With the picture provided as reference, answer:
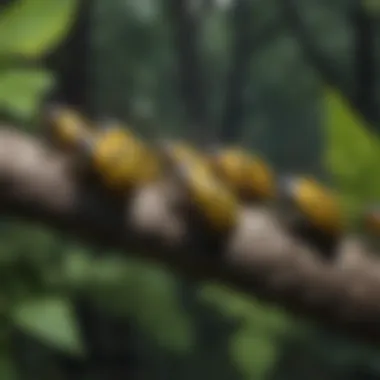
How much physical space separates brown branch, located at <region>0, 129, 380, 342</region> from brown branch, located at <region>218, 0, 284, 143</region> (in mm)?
214

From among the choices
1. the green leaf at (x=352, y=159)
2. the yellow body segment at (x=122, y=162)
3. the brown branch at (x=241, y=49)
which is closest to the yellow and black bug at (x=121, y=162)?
the yellow body segment at (x=122, y=162)

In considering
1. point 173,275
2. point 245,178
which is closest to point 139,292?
point 173,275

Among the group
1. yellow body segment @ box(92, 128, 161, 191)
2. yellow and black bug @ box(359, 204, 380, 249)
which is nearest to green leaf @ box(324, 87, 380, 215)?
yellow and black bug @ box(359, 204, 380, 249)

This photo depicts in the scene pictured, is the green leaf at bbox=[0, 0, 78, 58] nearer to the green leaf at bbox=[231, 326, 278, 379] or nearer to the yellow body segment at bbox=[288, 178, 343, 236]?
the yellow body segment at bbox=[288, 178, 343, 236]

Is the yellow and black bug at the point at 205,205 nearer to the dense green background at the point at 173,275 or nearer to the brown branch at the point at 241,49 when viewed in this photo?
the dense green background at the point at 173,275

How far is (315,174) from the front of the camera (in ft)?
2.01

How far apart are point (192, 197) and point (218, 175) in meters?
0.06

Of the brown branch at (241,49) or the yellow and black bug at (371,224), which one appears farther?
the brown branch at (241,49)

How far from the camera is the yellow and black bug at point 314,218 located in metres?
0.48

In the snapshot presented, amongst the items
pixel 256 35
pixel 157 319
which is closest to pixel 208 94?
pixel 256 35

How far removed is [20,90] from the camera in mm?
448

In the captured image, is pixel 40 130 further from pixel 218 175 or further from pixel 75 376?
pixel 75 376

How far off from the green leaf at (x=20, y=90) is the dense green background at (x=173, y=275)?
0.23 ft

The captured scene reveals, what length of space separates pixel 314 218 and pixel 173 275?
6.3 inches
